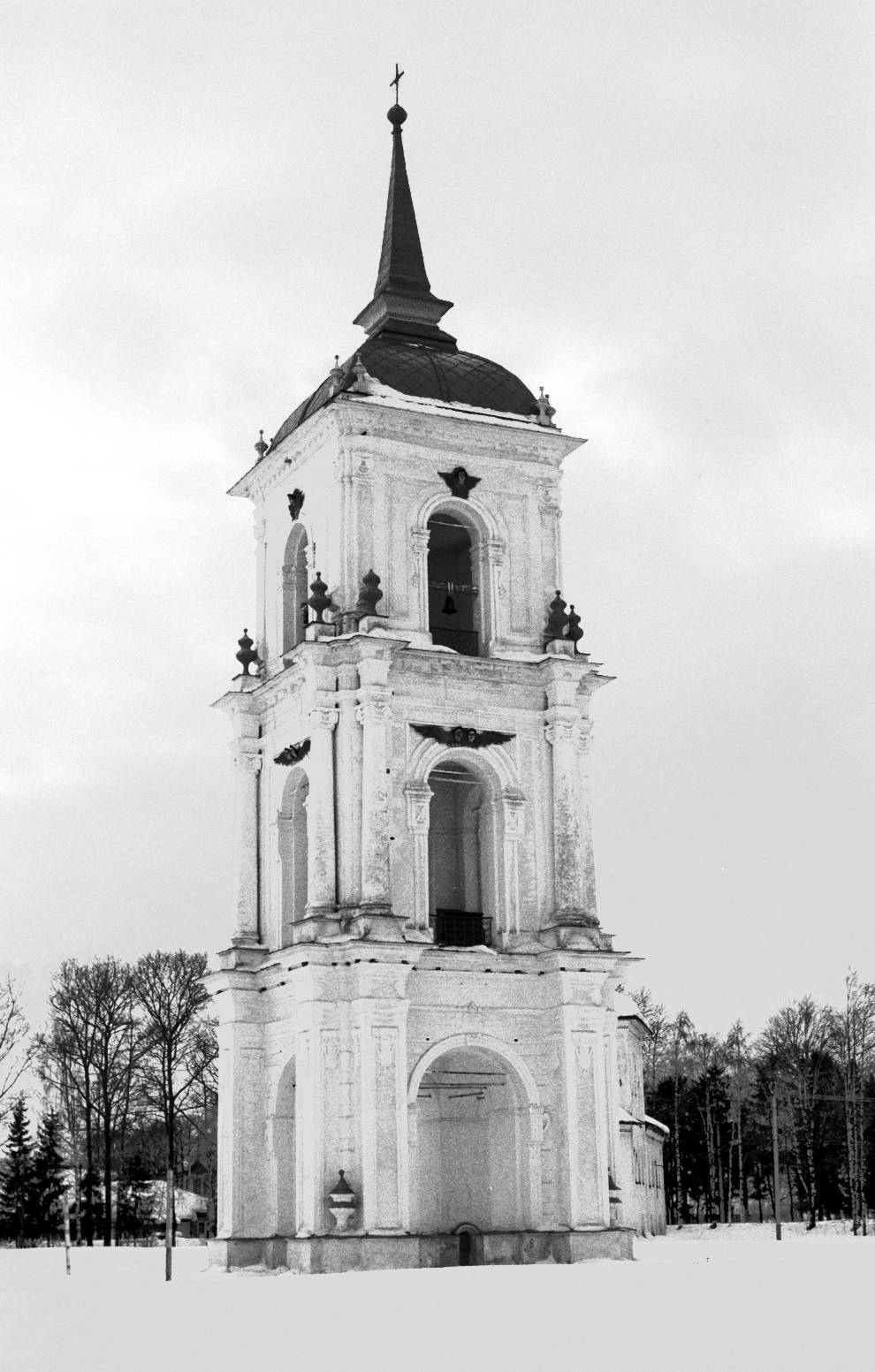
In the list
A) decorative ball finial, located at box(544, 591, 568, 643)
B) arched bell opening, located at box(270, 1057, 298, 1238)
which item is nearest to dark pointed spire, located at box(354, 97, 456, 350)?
decorative ball finial, located at box(544, 591, 568, 643)

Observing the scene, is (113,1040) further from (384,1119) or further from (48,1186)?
(384,1119)

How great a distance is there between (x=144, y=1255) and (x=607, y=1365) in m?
33.3

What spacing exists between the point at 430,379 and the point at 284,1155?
1577 cm

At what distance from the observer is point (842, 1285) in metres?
29.2

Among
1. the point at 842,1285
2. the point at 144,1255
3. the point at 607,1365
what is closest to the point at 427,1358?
the point at 607,1365

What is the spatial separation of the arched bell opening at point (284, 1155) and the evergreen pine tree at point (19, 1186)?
118 feet

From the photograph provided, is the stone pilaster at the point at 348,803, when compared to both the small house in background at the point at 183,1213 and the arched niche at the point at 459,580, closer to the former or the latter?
the arched niche at the point at 459,580

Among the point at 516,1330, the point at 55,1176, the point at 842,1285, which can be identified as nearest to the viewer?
the point at 516,1330

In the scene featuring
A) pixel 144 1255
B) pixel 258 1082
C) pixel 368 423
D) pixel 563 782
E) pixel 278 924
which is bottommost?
pixel 144 1255

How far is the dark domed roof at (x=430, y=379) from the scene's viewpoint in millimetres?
42094

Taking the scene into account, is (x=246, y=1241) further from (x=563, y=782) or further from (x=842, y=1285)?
(x=842, y=1285)

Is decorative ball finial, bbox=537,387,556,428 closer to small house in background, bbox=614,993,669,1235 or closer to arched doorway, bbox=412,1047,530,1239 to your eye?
arched doorway, bbox=412,1047,530,1239

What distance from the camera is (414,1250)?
1426 inches

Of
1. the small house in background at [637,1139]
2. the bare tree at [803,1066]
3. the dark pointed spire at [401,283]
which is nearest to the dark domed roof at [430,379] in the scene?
the dark pointed spire at [401,283]
